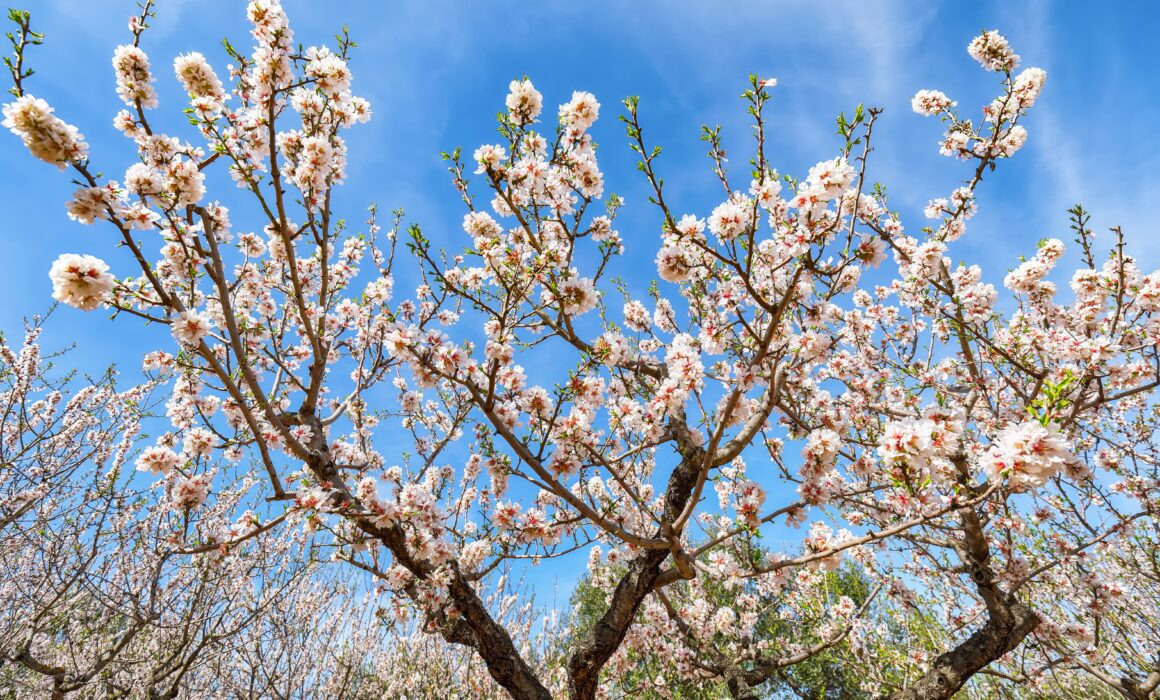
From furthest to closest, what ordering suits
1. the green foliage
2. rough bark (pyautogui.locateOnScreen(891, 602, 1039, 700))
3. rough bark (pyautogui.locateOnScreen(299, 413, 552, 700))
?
the green foliage < rough bark (pyautogui.locateOnScreen(891, 602, 1039, 700)) < rough bark (pyautogui.locateOnScreen(299, 413, 552, 700))

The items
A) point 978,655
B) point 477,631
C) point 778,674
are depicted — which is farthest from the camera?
point 778,674

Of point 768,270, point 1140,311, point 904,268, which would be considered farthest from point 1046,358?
point 768,270

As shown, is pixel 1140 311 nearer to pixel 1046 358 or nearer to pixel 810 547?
pixel 1046 358

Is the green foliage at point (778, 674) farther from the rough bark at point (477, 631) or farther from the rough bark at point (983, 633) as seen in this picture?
the rough bark at point (477, 631)

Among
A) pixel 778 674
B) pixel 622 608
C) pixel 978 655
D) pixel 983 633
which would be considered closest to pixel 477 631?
pixel 622 608

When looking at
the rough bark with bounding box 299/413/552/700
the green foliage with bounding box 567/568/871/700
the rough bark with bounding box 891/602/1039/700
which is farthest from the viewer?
the green foliage with bounding box 567/568/871/700

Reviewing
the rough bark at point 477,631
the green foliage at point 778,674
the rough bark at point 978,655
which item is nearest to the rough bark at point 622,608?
the rough bark at point 477,631

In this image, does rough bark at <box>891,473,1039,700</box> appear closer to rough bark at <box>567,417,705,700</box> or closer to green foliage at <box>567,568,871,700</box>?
green foliage at <box>567,568,871,700</box>

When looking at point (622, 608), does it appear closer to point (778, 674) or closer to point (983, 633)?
point (778, 674)

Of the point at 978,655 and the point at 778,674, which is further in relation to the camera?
the point at 778,674

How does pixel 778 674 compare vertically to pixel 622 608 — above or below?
below

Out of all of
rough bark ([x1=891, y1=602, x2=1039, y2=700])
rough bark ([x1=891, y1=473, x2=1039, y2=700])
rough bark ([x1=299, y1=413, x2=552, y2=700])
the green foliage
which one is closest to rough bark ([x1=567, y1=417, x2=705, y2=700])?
rough bark ([x1=299, y1=413, x2=552, y2=700])

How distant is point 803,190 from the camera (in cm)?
281

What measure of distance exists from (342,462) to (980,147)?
7300mm
